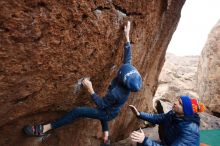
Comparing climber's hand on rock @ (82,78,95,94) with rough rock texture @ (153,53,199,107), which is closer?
climber's hand on rock @ (82,78,95,94)

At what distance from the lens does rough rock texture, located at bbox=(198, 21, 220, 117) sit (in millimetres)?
12523

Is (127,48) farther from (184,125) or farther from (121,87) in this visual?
(184,125)

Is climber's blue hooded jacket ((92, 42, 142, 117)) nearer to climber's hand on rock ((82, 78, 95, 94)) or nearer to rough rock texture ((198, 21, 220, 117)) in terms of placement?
climber's hand on rock ((82, 78, 95, 94))

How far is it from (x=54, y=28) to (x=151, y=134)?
505 centimetres

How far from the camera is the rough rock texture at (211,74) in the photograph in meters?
12.5

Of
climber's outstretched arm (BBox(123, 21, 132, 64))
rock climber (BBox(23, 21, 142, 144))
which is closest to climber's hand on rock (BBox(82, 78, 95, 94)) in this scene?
rock climber (BBox(23, 21, 142, 144))

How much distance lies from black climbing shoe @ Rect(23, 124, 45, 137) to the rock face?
104mm

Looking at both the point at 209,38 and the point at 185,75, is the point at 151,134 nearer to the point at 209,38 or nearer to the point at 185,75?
the point at 209,38

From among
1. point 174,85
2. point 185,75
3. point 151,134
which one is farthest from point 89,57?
point 185,75

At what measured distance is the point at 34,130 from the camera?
4934mm

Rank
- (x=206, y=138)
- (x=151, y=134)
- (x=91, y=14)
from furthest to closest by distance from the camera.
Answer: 1. (x=206, y=138)
2. (x=151, y=134)
3. (x=91, y=14)

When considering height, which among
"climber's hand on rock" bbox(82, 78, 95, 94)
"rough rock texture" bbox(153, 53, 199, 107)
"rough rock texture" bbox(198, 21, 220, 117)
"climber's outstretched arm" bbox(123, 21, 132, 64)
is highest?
Answer: "climber's outstretched arm" bbox(123, 21, 132, 64)

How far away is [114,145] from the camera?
691 cm

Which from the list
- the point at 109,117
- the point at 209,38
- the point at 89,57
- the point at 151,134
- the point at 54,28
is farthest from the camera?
the point at 209,38
